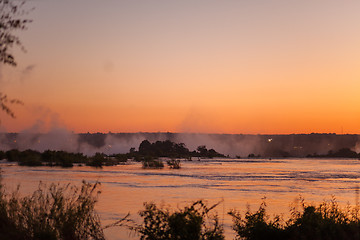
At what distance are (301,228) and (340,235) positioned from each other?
1081 mm

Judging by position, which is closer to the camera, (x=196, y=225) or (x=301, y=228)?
(x=196, y=225)

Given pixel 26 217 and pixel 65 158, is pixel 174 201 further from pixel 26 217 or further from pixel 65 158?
pixel 65 158

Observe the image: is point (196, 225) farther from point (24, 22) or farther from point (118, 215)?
point (118, 215)

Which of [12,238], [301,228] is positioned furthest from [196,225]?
[12,238]

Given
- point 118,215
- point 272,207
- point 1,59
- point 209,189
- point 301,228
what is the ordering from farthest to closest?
point 209,189
point 272,207
point 118,215
point 301,228
point 1,59

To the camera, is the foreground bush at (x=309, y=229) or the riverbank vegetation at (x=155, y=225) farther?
the foreground bush at (x=309, y=229)

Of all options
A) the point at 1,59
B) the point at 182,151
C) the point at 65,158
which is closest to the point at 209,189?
the point at 1,59

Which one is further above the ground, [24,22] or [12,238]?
[24,22]

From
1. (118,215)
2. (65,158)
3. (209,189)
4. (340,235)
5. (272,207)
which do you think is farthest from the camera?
(65,158)

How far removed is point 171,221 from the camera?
10.0m

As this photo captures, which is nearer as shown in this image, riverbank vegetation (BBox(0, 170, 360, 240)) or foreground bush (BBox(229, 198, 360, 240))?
riverbank vegetation (BBox(0, 170, 360, 240))

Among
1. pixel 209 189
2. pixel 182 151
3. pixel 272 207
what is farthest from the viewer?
pixel 182 151

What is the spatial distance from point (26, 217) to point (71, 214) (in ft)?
4.35

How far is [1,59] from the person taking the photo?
9.64 metres
